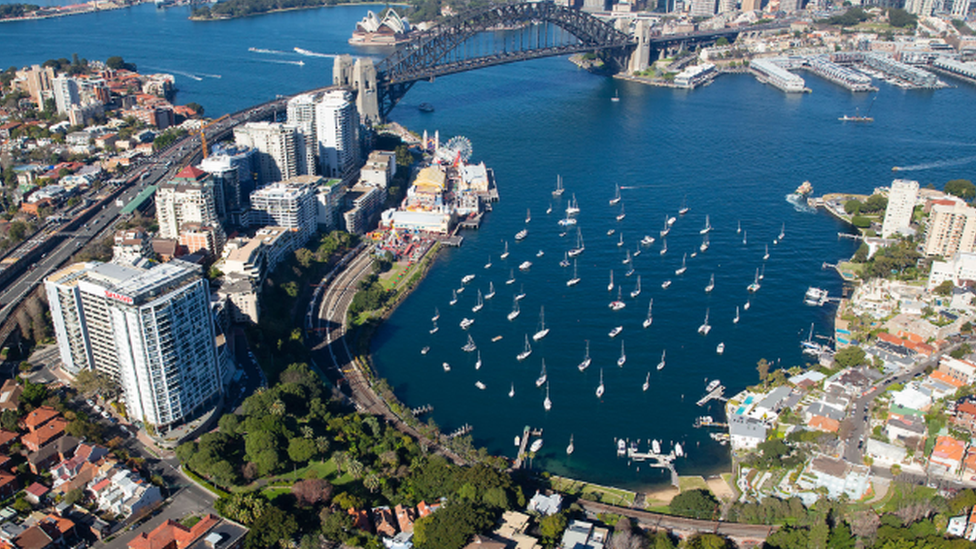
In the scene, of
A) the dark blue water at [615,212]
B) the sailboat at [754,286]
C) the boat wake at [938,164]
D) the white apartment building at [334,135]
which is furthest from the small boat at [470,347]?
the boat wake at [938,164]

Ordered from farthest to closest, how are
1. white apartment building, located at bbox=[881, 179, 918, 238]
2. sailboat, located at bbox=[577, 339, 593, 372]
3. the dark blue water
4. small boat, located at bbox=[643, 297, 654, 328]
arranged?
1. white apartment building, located at bbox=[881, 179, 918, 238]
2. small boat, located at bbox=[643, 297, 654, 328]
3. sailboat, located at bbox=[577, 339, 593, 372]
4. the dark blue water

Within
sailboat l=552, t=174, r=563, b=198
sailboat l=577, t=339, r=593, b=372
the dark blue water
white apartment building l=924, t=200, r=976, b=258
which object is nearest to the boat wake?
the dark blue water

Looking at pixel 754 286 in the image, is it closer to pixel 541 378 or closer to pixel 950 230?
pixel 950 230

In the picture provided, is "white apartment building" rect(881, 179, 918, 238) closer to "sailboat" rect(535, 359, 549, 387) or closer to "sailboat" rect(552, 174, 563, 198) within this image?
"sailboat" rect(552, 174, 563, 198)

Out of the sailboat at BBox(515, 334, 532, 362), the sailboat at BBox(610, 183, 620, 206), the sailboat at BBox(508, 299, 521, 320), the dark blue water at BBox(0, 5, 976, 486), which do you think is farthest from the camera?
the sailboat at BBox(610, 183, 620, 206)

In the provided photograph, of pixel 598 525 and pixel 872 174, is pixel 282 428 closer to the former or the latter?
pixel 598 525

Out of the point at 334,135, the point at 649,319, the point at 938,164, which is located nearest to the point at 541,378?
the point at 649,319
